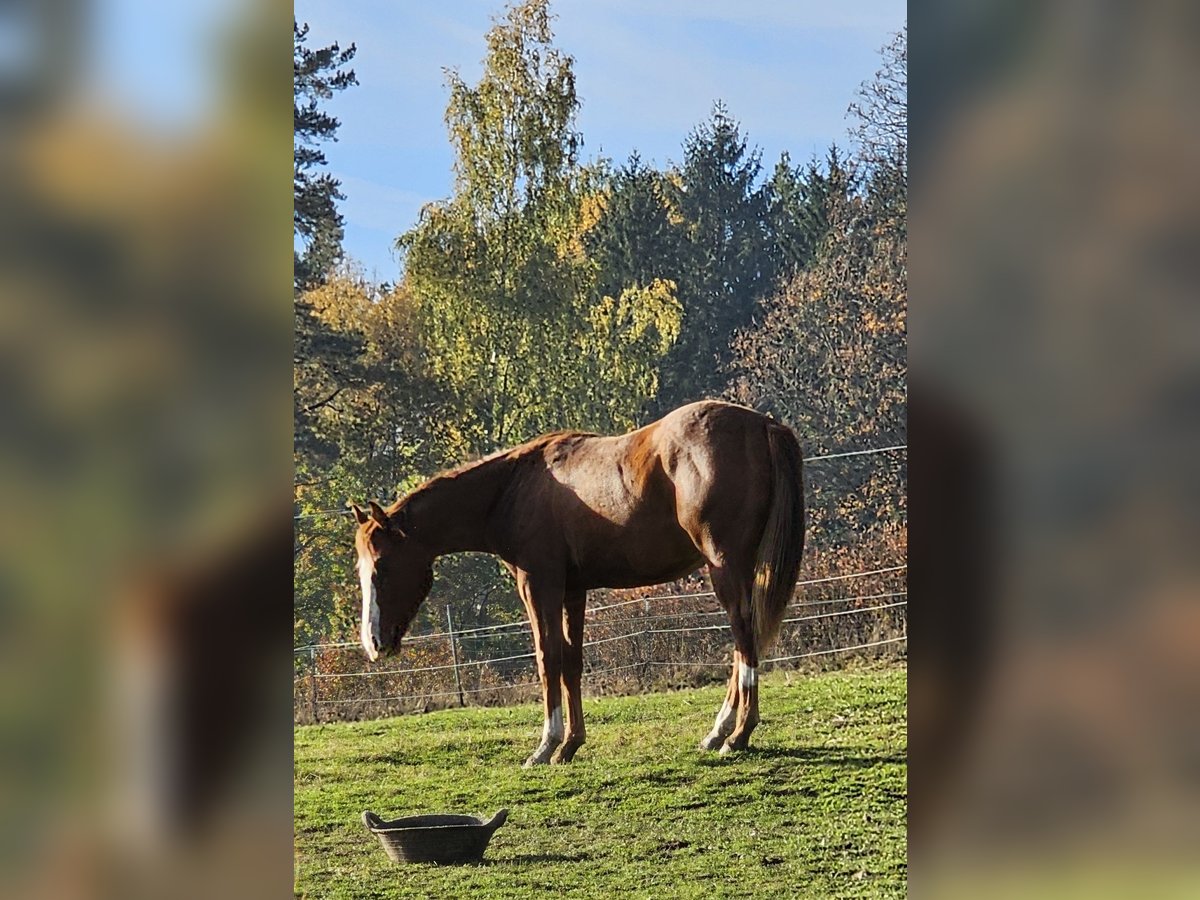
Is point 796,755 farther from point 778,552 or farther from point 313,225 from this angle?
point 313,225

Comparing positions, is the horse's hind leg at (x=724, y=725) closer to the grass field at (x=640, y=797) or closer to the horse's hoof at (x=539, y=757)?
the grass field at (x=640, y=797)

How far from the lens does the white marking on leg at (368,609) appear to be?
323 centimetres

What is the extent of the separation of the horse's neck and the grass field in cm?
41

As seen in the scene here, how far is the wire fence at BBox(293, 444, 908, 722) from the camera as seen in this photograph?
3242 mm

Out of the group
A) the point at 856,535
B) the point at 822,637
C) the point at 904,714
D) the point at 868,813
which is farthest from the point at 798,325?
the point at 868,813

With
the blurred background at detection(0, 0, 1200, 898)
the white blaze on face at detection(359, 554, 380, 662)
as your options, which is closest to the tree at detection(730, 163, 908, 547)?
the blurred background at detection(0, 0, 1200, 898)

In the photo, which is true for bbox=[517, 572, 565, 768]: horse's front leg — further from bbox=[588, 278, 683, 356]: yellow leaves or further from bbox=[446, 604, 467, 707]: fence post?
bbox=[588, 278, 683, 356]: yellow leaves
